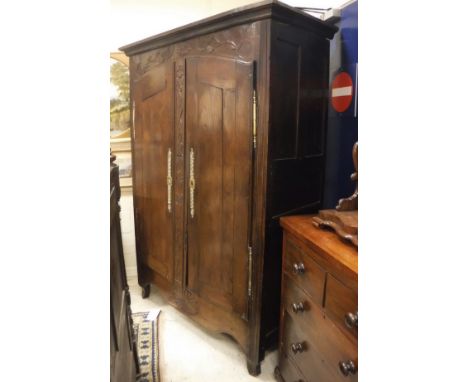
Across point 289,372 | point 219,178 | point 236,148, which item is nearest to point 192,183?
point 219,178

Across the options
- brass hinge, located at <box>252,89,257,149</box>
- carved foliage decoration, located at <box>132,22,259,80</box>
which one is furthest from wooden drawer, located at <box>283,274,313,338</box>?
carved foliage decoration, located at <box>132,22,259,80</box>

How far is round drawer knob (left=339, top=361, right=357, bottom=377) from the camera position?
1.01 m

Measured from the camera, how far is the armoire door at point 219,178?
161 cm

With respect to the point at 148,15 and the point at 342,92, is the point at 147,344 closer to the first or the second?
the point at 342,92

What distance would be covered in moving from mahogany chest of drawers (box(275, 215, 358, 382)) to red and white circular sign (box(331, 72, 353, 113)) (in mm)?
683

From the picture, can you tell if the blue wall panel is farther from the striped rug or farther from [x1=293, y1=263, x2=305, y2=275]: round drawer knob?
the striped rug

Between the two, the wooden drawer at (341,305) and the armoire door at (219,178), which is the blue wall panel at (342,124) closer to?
the armoire door at (219,178)

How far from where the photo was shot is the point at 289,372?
1.54m

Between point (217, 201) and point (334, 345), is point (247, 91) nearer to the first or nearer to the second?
point (217, 201)

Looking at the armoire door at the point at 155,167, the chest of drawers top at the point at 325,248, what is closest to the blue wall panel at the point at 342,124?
the chest of drawers top at the point at 325,248
